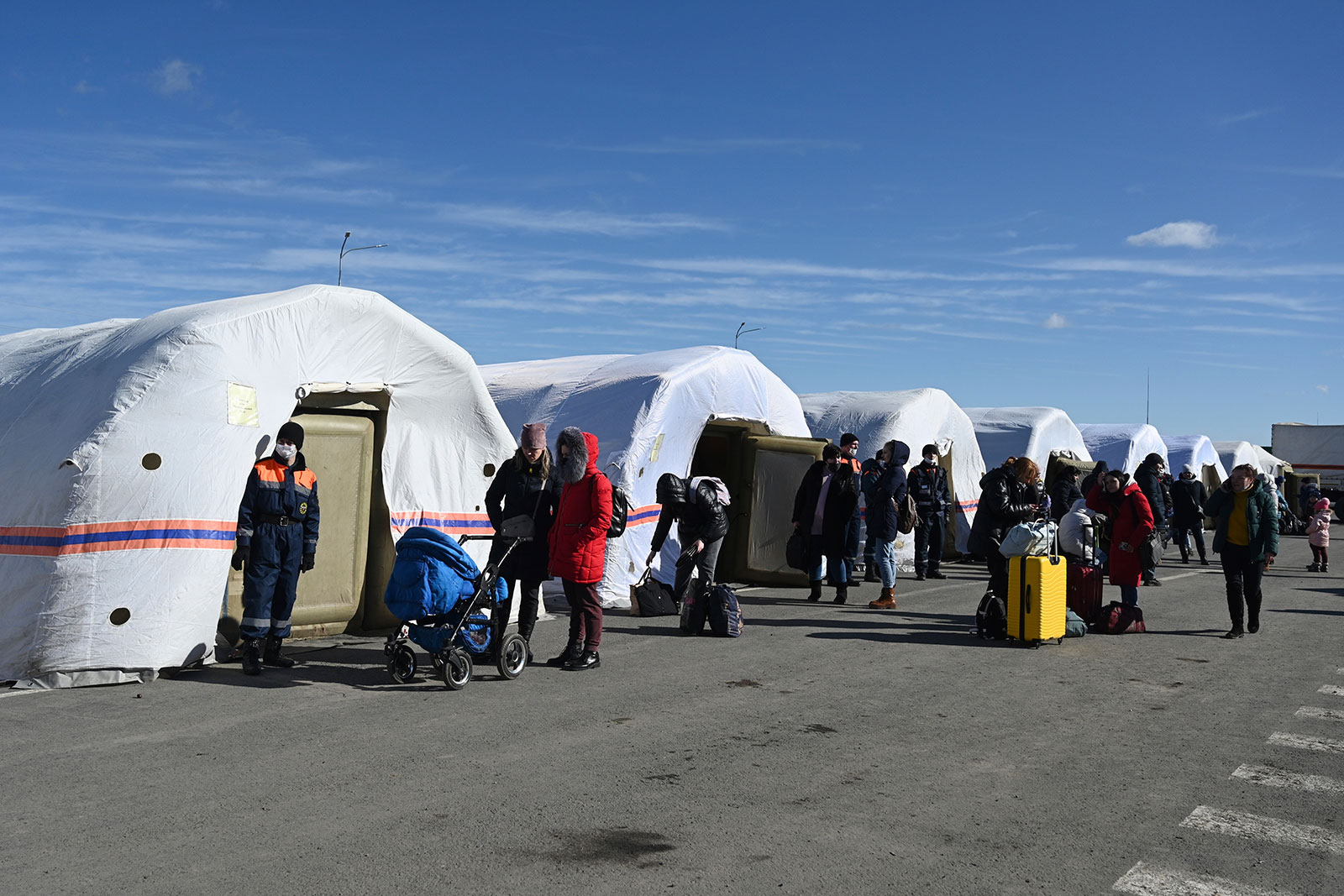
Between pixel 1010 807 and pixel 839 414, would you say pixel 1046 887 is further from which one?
pixel 839 414

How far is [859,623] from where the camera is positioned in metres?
11.5

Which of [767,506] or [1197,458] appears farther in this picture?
[1197,458]

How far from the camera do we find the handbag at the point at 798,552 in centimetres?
1329

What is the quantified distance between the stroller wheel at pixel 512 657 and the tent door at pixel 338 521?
7.91ft

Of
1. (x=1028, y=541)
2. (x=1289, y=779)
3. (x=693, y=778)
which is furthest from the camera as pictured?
(x=1028, y=541)

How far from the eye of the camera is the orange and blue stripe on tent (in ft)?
25.8

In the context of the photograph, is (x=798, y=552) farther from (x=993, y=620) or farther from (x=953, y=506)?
(x=953, y=506)

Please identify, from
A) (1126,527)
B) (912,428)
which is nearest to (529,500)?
(1126,527)

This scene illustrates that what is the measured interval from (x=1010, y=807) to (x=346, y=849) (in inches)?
117

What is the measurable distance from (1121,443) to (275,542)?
25883 millimetres

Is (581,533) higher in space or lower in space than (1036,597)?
higher

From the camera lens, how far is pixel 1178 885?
14.4 ft

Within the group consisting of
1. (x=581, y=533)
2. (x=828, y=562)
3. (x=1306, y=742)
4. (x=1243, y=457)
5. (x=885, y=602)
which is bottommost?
(x=1306, y=742)

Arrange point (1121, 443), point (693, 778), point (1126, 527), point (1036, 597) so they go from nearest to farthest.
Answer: point (693, 778) < point (1036, 597) < point (1126, 527) < point (1121, 443)
